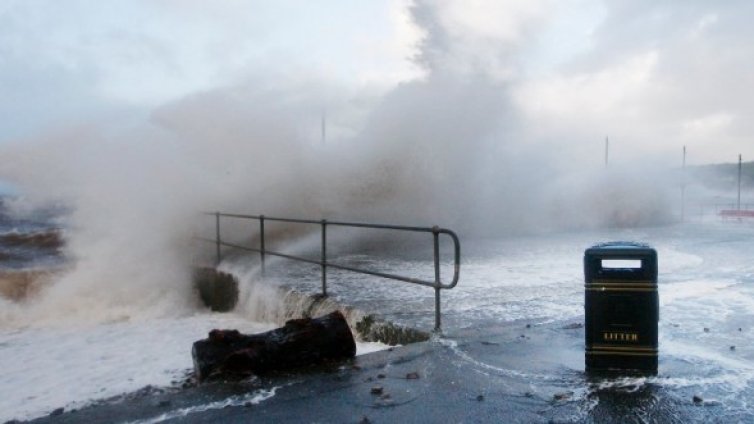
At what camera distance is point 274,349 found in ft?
13.8

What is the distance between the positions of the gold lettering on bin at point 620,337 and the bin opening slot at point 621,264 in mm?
445

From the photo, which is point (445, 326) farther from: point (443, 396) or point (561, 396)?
point (561, 396)

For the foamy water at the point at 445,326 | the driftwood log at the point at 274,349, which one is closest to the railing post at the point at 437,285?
the foamy water at the point at 445,326

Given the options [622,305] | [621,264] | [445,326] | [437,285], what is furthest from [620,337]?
[445,326]

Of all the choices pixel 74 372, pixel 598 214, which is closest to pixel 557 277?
pixel 74 372

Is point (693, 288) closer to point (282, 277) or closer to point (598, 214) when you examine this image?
point (282, 277)

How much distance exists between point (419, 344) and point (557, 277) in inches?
173

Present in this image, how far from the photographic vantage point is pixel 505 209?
67.4ft

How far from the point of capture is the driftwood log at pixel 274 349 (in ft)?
13.3

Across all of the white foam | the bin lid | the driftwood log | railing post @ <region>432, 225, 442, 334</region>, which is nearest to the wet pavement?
the driftwood log

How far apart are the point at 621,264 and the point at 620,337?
492 millimetres

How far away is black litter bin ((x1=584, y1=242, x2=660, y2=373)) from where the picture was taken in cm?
363

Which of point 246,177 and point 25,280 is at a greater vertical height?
point 246,177

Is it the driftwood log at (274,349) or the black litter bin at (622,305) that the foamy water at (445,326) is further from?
the driftwood log at (274,349)
